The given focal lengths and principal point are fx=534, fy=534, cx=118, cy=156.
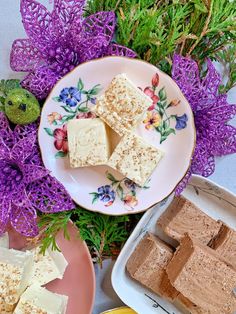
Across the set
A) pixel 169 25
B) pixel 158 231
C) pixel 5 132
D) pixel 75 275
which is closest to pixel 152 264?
pixel 158 231

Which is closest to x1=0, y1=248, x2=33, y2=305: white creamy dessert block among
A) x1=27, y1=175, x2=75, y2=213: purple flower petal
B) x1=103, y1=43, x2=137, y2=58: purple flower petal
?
x1=27, y1=175, x2=75, y2=213: purple flower petal

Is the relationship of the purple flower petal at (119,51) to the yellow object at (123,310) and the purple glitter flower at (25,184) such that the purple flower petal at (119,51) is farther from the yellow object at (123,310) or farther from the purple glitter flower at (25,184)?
the yellow object at (123,310)

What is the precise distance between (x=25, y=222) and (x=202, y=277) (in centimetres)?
48

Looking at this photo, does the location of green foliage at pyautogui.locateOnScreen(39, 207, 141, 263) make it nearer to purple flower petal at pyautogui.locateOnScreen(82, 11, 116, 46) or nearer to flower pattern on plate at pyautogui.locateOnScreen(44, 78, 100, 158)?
flower pattern on plate at pyautogui.locateOnScreen(44, 78, 100, 158)

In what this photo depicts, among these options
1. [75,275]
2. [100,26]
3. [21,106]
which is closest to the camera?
[21,106]

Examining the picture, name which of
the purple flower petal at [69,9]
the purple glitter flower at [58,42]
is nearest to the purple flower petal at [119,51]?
the purple glitter flower at [58,42]

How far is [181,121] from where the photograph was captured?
1336 mm

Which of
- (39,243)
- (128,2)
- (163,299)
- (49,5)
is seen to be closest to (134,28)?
(128,2)

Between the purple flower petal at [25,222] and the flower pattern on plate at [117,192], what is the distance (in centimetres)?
16

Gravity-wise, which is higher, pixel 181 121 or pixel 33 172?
pixel 181 121

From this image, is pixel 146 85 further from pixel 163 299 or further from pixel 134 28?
pixel 163 299

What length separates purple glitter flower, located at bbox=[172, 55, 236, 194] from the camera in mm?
1331

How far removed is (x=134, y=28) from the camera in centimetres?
135

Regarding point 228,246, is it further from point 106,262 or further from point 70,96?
point 70,96
